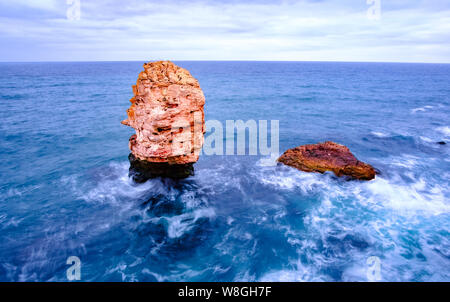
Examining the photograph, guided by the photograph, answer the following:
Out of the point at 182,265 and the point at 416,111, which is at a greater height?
the point at 416,111

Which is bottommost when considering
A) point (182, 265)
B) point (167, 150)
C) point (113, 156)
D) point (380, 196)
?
point (182, 265)

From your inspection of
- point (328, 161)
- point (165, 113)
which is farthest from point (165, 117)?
point (328, 161)

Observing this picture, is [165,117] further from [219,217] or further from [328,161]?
[328,161]

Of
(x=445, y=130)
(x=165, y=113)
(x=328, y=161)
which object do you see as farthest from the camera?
(x=445, y=130)

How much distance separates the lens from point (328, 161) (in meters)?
20.1

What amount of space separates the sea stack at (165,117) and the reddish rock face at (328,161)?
930 cm

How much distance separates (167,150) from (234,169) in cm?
736

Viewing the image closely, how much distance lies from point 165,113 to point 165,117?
0.26m

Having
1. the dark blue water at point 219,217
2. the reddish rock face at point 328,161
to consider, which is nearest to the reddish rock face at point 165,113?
the dark blue water at point 219,217

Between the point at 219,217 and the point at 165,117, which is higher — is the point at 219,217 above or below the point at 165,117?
below

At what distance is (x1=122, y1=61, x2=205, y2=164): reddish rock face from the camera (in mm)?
14719

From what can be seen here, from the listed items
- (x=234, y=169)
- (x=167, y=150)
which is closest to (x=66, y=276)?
(x=167, y=150)
